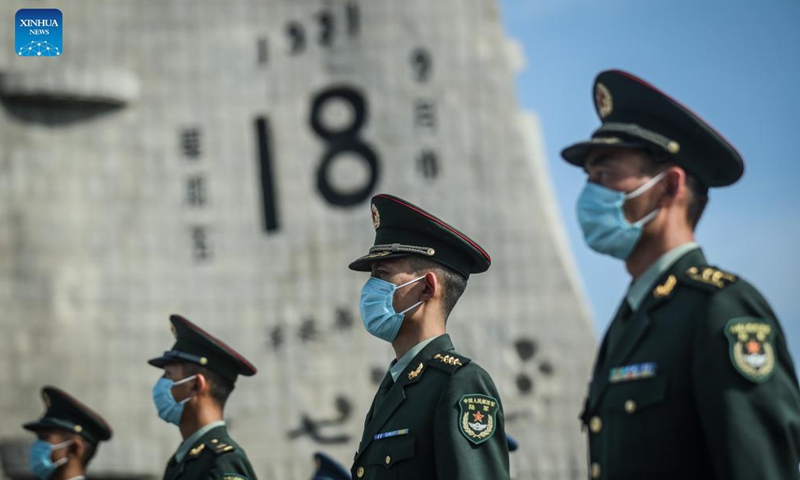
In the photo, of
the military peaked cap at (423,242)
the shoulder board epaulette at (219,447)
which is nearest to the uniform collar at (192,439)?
the shoulder board epaulette at (219,447)

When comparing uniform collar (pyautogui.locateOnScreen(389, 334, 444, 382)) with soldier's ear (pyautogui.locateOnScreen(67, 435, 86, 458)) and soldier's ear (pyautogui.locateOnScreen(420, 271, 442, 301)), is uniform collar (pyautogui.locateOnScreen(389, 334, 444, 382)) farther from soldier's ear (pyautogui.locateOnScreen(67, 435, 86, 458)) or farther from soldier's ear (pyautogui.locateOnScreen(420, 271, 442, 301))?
soldier's ear (pyautogui.locateOnScreen(67, 435, 86, 458))

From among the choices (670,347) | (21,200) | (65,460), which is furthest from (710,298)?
(21,200)

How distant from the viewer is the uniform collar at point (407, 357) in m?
5.08

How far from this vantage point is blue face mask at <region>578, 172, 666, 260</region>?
4.41 meters

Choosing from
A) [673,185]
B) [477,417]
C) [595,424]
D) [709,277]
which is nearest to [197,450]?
[477,417]

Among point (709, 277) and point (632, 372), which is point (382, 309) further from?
point (709, 277)

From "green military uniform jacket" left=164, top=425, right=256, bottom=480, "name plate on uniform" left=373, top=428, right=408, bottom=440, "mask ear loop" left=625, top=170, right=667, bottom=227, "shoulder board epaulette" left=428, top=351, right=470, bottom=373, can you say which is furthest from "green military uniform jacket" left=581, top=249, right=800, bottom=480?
"green military uniform jacket" left=164, top=425, right=256, bottom=480

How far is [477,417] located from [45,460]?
513cm

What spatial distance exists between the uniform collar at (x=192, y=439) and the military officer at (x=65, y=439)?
200 cm

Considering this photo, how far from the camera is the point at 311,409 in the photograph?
20.5m

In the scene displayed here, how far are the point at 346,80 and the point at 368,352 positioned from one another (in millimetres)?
4628

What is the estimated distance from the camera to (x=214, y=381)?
7398 mm

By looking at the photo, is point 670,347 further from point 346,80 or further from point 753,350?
point 346,80

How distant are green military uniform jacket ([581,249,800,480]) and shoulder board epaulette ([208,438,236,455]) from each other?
3039 mm
